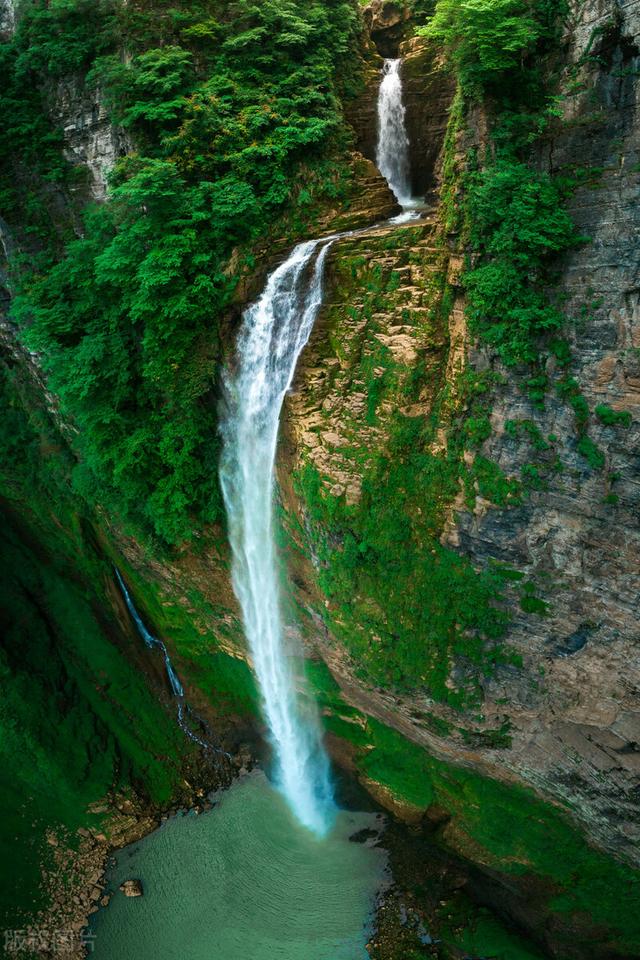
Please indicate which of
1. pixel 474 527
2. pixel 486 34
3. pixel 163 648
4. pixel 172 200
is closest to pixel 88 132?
pixel 172 200

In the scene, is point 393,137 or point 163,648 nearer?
point 393,137

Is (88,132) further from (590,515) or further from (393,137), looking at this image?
(590,515)

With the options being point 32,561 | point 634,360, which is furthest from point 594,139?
point 32,561

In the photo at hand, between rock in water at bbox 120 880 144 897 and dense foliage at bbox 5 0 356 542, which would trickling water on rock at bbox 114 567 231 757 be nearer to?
rock in water at bbox 120 880 144 897

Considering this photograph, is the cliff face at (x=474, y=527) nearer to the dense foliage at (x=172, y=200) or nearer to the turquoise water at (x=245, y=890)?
the dense foliage at (x=172, y=200)

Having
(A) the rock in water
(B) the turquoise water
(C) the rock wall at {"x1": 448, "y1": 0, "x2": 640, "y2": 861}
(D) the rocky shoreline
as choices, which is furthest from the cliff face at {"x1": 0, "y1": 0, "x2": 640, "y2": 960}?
(A) the rock in water

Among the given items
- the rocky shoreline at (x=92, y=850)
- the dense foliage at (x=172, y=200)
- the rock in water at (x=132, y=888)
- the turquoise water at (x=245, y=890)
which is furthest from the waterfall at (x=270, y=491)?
the rock in water at (x=132, y=888)
